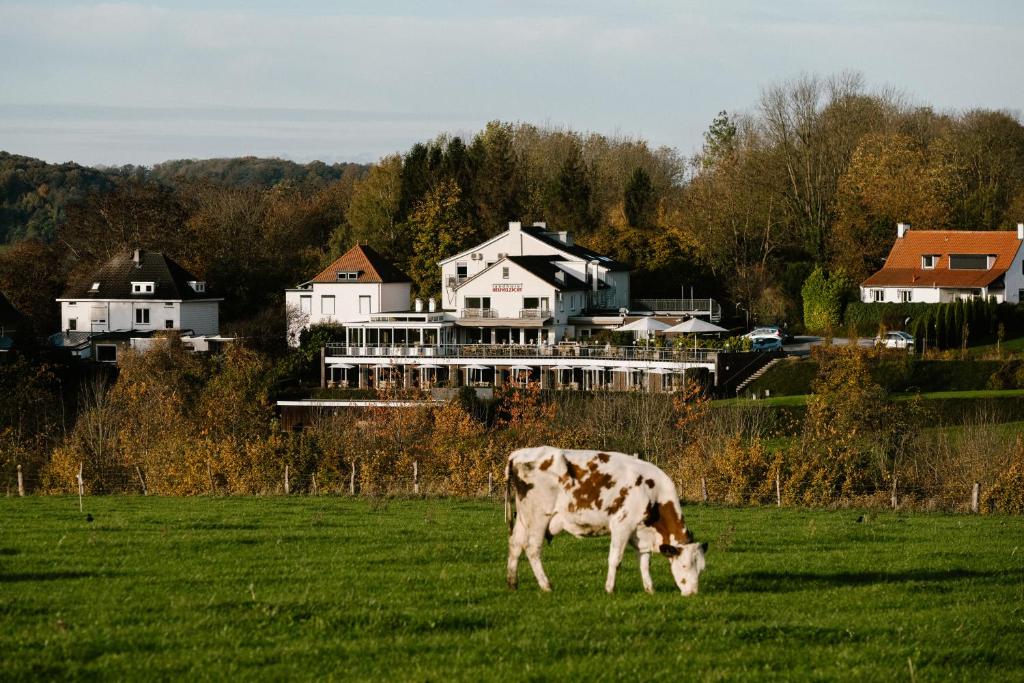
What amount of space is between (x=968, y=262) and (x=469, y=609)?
69.9 metres

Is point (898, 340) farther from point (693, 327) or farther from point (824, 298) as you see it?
point (693, 327)

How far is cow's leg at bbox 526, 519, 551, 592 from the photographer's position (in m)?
13.7

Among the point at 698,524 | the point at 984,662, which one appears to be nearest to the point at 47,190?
the point at 698,524

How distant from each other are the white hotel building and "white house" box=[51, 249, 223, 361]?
5.80 metres

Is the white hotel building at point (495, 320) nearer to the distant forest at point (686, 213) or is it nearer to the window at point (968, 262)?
the distant forest at point (686, 213)

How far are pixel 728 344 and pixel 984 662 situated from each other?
176 ft

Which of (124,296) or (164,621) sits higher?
(124,296)

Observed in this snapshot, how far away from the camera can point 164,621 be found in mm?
12188

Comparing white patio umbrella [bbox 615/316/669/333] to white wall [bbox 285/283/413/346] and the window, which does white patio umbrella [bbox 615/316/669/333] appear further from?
the window

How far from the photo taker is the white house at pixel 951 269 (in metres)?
75.9

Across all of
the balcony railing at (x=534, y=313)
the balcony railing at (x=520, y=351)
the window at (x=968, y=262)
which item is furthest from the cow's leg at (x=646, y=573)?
the window at (x=968, y=262)

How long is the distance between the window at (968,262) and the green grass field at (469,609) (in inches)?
2403

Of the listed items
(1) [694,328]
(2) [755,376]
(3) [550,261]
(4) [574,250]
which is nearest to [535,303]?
(3) [550,261]

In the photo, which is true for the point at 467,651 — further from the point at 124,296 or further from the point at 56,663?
the point at 124,296
